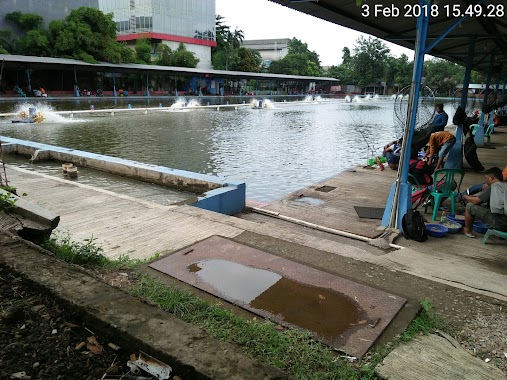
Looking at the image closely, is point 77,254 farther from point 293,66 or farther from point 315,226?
point 293,66

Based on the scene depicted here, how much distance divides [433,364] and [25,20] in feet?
160

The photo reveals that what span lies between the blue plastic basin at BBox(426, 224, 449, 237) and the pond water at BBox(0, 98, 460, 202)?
3.60m

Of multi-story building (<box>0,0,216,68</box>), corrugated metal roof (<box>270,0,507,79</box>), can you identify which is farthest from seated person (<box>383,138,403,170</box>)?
multi-story building (<box>0,0,216,68</box>)

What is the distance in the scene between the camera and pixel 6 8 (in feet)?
135

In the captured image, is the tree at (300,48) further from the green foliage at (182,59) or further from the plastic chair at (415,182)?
the plastic chair at (415,182)

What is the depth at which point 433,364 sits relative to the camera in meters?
2.64

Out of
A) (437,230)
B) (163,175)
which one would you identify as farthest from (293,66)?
(437,230)

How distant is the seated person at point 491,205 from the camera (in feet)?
17.4

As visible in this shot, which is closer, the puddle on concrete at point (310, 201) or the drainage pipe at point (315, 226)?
the drainage pipe at point (315, 226)

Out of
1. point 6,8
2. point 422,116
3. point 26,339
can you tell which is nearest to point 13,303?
point 26,339

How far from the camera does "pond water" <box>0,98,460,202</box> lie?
11398 millimetres

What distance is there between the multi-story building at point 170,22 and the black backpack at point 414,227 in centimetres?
6157

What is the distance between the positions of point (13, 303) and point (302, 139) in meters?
16.3
